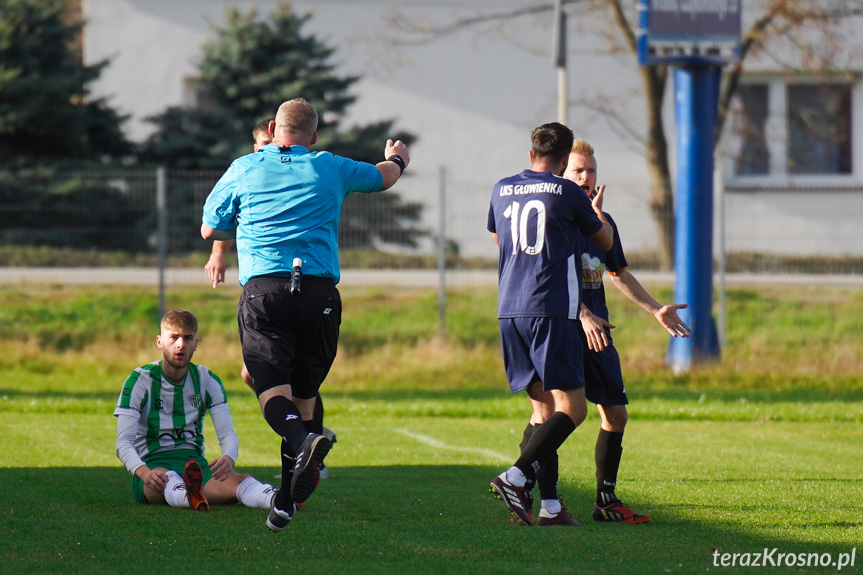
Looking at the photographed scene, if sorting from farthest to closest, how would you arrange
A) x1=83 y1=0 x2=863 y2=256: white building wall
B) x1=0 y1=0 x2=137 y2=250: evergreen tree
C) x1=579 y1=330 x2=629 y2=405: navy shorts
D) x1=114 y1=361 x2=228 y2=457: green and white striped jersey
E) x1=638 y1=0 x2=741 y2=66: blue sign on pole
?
x1=83 y1=0 x2=863 y2=256: white building wall < x1=0 y1=0 x2=137 y2=250: evergreen tree < x1=638 y1=0 x2=741 y2=66: blue sign on pole < x1=114 y1=361 x2=228 y2=457: green and white striped jersey < x1=579 y1=330 x2=629 y2=405: navy shorts

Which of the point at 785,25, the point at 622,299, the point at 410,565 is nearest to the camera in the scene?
the point at 410,565

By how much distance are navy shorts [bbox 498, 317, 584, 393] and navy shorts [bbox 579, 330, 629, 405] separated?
0.26 m

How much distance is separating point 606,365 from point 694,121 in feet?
29.1

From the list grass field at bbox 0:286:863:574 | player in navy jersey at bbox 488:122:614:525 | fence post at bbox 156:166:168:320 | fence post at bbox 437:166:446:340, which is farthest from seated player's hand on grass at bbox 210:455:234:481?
fence post at bbox 437:166:446:340

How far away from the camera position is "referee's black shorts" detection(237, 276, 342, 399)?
5297mm

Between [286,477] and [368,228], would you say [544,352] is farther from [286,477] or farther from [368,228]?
[368,228]

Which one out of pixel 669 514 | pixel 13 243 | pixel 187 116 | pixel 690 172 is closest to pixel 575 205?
pixel 669 514

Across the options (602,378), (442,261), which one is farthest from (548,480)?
(442,261)

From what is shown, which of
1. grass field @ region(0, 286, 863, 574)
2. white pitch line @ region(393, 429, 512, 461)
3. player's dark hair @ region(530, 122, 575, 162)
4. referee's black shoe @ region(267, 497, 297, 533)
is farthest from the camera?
white pitch line @ region(393, 429, 512, 461)

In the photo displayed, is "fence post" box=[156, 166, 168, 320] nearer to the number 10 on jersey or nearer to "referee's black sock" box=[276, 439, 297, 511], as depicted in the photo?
the number 10 on jersey

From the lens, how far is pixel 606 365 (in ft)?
19.0

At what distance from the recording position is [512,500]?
537cm

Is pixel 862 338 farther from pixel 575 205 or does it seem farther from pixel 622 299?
pixel 575 205

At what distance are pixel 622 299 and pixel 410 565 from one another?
12.6 m
